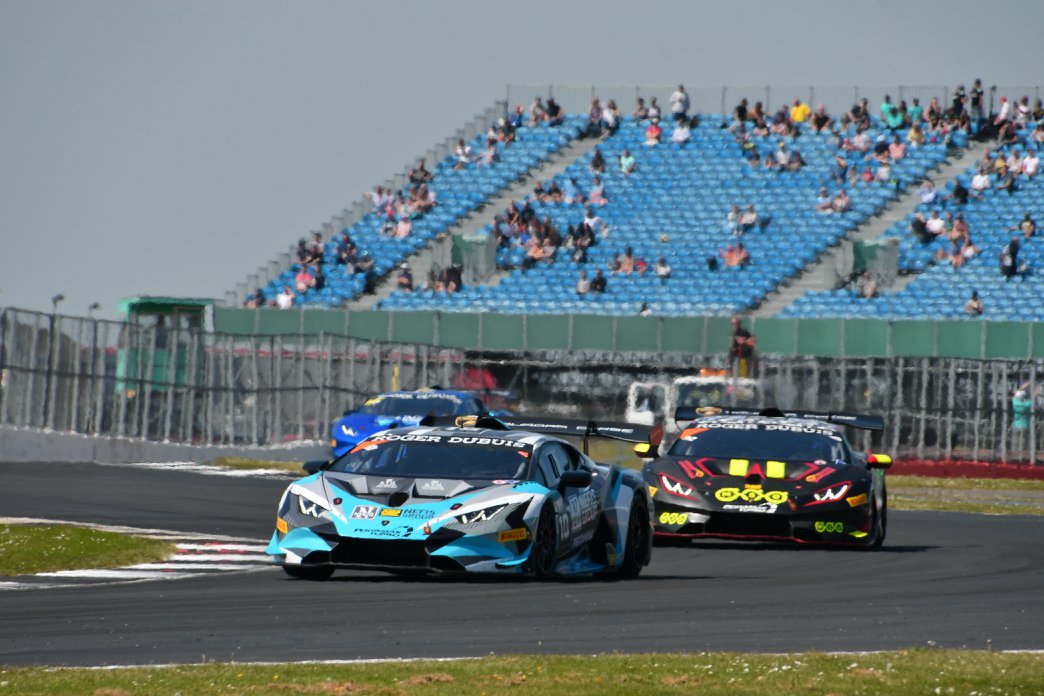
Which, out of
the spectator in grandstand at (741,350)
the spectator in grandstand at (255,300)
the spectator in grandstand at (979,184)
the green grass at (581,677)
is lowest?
the green grass at (581,677)

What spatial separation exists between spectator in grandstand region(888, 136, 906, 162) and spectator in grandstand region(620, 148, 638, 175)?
6.36 m

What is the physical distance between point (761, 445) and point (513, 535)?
5.97m

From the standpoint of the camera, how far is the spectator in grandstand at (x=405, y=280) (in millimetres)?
44500

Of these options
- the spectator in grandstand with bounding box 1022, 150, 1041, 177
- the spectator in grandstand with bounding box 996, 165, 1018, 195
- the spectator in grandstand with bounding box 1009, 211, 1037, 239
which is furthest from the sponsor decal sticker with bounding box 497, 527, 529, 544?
the spectator in grandstand with bounding box 1022, 150, 1041, 177

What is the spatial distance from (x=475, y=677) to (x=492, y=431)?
6.40 metres

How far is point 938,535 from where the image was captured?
2072 cm

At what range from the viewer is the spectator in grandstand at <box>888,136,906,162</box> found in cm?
4631

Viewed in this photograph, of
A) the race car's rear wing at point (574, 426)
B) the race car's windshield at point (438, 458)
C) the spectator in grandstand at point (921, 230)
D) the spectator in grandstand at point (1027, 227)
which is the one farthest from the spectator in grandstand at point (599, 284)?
the race car's windshield at point (438, 458)

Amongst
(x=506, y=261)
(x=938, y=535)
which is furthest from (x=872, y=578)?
(x=506, y=261)

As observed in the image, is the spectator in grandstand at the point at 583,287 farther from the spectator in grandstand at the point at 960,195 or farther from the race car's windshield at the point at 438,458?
the race car's windshield at the point at 438,458

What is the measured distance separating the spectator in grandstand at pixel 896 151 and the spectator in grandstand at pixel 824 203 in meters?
2.31

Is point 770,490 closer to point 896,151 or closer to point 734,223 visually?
point 734,223

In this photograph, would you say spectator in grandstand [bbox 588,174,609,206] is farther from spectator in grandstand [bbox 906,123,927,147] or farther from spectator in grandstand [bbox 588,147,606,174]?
spectator in grandstand [bbox 906,123,927,147]

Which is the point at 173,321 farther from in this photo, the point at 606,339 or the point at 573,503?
the point at 573,503
